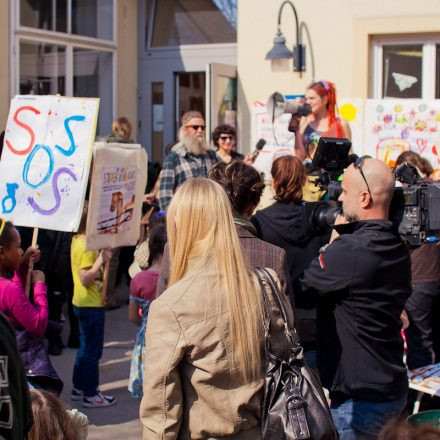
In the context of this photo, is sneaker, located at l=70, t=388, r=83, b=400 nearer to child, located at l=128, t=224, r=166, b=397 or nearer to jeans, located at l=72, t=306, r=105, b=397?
jeans, located at l=72, t=306, r=105, b=397

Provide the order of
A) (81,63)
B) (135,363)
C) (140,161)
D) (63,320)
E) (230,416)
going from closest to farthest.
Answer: (230,416)
(135,363)
(140,161)
(63,320)
(81,63)

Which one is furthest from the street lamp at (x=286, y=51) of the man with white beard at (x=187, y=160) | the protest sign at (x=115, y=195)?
the protest sign at (x=115, y=195)

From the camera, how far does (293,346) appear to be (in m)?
3.00

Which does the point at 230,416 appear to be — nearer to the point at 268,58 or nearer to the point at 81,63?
the point at 268,58

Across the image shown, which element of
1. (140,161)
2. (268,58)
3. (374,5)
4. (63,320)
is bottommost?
(63,320)

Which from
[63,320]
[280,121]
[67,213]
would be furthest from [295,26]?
[67,213]

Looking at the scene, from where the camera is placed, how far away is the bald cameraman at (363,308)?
11.3 feet

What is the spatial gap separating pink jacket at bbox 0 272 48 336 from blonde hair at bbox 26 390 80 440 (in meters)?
1.38

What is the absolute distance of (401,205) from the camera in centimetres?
358

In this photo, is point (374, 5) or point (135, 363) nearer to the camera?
point (135, 363)

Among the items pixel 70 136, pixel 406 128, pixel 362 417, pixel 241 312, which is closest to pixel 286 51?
pixel 406 128

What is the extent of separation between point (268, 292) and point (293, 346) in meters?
0.22

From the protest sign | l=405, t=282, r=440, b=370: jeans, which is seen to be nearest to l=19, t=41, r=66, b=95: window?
the protest sign

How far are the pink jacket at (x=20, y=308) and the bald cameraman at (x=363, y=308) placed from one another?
5.36 ft
